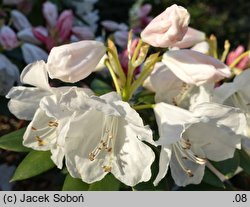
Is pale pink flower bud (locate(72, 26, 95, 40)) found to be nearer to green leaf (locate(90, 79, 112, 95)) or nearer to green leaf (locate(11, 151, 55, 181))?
green leaf (locate(90, 79, 112, 95))

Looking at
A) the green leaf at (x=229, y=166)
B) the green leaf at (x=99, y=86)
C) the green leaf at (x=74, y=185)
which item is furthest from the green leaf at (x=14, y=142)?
the green leaf at (x=229, y=166)

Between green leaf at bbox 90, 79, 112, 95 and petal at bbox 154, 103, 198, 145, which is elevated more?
petal at bbox 154, 103, 198, 145

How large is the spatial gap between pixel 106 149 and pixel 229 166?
34 cm

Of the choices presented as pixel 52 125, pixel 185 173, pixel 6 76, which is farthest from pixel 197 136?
pixel 6 76

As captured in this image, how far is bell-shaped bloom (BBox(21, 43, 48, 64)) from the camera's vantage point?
1.72 meters

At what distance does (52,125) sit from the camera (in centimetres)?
127

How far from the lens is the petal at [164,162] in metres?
1.20

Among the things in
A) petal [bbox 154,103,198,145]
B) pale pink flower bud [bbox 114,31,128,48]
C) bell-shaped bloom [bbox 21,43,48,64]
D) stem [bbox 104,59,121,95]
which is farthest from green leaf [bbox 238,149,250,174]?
pale pink flower bud [bbox 114,31,128,48]

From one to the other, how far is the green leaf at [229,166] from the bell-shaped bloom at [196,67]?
276 millimetres

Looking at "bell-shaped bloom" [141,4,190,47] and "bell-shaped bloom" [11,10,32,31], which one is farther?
"bell-shaped bloom" [11,10,32,31]

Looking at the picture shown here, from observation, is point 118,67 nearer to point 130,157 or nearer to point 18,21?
point 130,157

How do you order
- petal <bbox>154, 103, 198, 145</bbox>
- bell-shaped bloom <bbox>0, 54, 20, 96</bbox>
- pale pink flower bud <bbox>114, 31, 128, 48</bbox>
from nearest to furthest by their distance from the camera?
1. petal <bbox>154, 103, 198, 145</bbox>
2. bell-shaped bloom <bbox>0, 54, 20, 96</bbox>
3. pale pink flower bud <bbox>114, 31, 128, 48</bbox>

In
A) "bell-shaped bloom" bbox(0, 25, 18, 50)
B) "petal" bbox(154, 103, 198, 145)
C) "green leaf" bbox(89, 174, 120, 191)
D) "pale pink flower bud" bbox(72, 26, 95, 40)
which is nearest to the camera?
"petal" bbox(154, 103, 198, 145)

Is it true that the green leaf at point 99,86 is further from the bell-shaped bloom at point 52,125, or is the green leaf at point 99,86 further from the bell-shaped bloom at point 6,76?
the bell-shaped bloom at point 52,125
